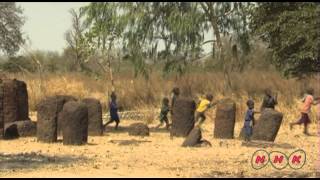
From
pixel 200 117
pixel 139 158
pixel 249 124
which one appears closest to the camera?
pixel 139 158

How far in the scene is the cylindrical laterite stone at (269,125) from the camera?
1486cm

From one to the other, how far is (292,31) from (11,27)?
22.0m

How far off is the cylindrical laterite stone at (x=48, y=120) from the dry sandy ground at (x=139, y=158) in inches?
13.7

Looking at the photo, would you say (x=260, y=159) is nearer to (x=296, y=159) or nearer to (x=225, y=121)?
(x=296, y=159)

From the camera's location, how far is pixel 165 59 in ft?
93.9

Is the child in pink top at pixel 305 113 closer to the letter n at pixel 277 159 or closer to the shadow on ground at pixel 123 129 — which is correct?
the shadow on ground at pixel 123 129

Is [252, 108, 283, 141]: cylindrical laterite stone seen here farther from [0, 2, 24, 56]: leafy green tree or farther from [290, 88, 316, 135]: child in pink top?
[0, 2, 24, 56]: leafy green tree

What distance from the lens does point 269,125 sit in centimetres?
1489

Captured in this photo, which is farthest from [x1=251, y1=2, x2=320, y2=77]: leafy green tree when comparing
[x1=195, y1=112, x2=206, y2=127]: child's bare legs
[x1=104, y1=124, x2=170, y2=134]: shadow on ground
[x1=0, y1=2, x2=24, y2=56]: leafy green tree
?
[x1=0, y1=2, x2=24, y2=56]: leafy green tree

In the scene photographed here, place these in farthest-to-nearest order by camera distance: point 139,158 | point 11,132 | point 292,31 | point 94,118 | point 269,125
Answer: point 94,118 < point 292,31 < point 11,132 < point 269,125 < point 139,158

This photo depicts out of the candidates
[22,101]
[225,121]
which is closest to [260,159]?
[225,121]

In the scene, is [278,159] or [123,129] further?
[123,129]

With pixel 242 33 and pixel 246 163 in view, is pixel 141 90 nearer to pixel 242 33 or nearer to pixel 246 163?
pixel 242 33

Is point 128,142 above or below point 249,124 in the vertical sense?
below
